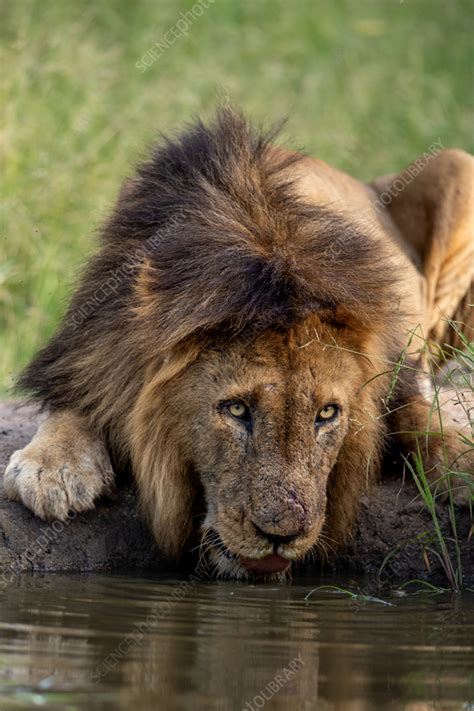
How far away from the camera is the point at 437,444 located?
4844mm

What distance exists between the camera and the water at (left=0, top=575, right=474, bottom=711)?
2832 millimetres

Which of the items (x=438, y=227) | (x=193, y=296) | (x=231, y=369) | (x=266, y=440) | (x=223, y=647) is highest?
(x=438, y=227)

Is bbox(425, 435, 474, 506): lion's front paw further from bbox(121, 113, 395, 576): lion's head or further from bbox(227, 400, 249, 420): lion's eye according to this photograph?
bbox(227, 400, 249, 420): lion's eye

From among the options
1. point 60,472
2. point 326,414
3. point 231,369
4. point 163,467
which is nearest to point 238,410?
point 231,369

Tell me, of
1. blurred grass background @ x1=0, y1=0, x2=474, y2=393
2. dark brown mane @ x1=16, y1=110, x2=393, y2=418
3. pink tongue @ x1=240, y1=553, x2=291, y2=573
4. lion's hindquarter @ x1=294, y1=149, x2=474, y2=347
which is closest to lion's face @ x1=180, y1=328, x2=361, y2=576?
pink tongue @ x1=240, y1=553, x2=291, y2=573

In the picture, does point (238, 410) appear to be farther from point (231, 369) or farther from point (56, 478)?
point (56, 478)

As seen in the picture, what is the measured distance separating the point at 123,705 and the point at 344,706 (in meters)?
0.49

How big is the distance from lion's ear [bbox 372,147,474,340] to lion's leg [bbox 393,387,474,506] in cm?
211

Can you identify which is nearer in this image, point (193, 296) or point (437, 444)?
point (193, 296)

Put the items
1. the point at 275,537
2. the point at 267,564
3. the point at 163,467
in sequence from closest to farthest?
the point at 275,537 → the point at 267,564 → the point at 163,467

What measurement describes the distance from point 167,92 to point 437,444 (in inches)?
Answer: 289

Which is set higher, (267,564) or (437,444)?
(437,444)

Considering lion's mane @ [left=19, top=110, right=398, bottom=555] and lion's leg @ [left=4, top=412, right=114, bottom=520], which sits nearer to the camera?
lion's mane @ [left=19, top=110, right=398, bottom=555]

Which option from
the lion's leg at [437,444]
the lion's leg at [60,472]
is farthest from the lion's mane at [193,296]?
the lion's leg at [437,444]
